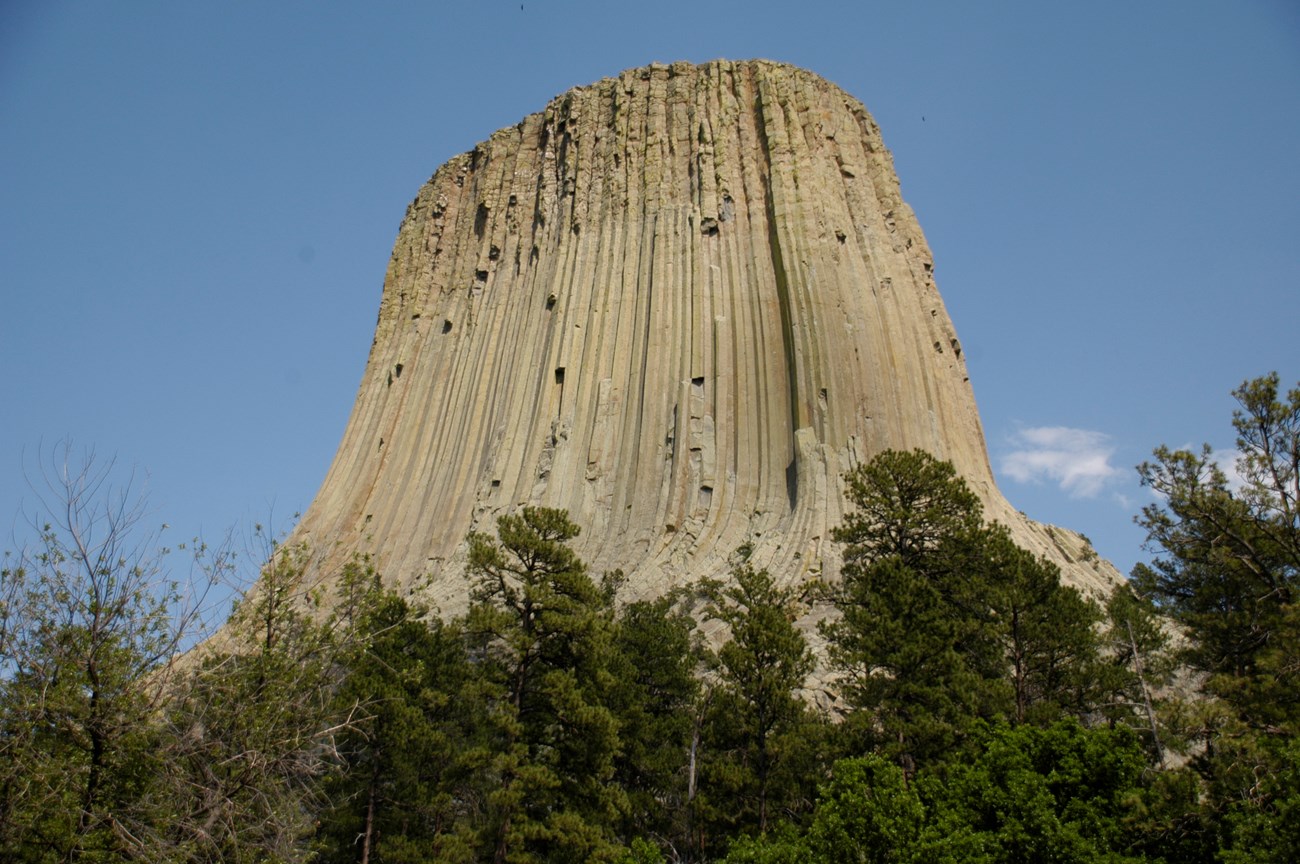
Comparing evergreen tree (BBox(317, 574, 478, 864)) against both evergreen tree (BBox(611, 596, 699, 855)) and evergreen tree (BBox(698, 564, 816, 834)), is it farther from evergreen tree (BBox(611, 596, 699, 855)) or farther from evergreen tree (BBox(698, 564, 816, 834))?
evergreen tree (BBox(698, 564, 816, 834))

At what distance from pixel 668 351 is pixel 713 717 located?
864 inches

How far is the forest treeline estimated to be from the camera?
37.1 ft

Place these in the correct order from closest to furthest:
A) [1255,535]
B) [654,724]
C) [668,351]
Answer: [1255,535] → [654,724] → [668,351]

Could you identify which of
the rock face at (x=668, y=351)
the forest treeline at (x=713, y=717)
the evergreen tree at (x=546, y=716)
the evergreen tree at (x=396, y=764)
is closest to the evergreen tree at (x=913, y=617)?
the forest treeline at (x=713, y=717)

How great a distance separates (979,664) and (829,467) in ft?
48.8

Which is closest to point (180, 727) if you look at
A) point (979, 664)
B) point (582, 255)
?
point (979, 664)

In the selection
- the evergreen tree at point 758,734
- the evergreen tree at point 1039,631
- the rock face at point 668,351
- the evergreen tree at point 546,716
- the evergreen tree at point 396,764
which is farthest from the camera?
the rock face at point 668,351

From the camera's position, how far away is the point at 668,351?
130 feet

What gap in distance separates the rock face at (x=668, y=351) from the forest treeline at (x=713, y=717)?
1045 cm

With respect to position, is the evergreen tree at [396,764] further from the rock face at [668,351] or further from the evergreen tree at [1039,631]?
the rock face at [668,351]

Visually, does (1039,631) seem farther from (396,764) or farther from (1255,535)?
(396,764)

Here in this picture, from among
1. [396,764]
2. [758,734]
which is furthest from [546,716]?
[758,734]

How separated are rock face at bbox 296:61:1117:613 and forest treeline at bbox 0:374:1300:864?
1045 centimetres

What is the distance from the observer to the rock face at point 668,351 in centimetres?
3516
